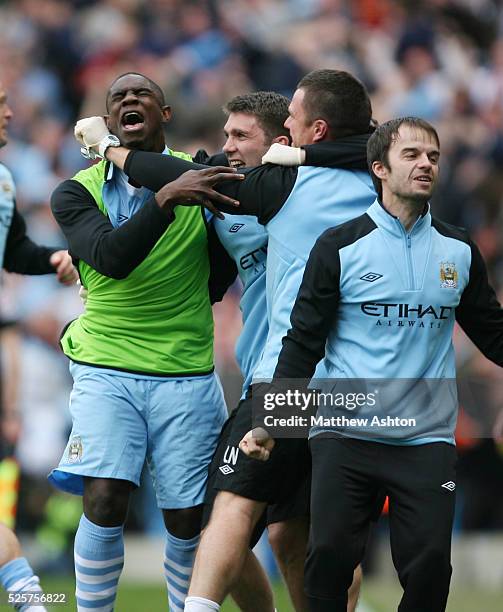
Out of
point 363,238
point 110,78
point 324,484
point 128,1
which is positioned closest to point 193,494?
point 324,484

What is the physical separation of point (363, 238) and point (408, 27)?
32.2 feet

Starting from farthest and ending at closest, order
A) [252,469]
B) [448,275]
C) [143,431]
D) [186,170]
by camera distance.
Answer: [143,431]
[186,170]
[252,469]
[448,275]

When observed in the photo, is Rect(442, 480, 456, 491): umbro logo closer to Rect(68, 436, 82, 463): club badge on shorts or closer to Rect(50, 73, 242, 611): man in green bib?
Rect(50, 73, 242, 611): man in green bib

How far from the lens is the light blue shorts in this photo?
577 centimetres

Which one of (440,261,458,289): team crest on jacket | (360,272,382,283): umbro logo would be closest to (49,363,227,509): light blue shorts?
(360,272,382,283): umbro logo

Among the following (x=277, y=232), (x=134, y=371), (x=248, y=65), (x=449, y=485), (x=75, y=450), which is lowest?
(x=75, y=450)

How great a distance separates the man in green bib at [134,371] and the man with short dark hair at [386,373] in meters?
0.77

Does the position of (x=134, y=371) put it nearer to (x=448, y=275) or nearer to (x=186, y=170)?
(x=186, y=170)

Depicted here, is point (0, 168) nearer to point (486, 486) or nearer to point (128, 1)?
point (486, 486)

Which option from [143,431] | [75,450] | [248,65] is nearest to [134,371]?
[143,431]

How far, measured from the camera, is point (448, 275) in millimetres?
5305

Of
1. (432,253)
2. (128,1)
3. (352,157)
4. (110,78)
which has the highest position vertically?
(128,1)

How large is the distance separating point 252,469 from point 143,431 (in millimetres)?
583

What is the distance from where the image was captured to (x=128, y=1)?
1453cm
